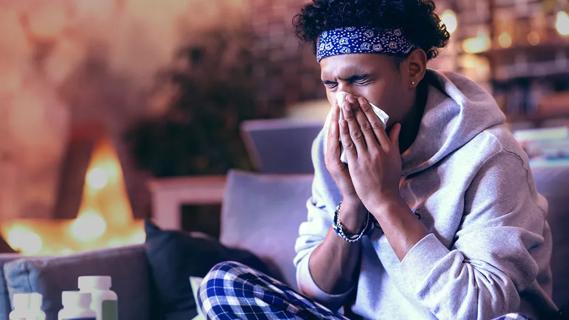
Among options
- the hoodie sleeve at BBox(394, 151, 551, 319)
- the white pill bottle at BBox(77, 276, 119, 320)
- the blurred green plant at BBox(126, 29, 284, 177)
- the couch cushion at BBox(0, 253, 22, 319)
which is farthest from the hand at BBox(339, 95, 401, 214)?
the blurred green plant at BBox(126, 29, 284, 177)

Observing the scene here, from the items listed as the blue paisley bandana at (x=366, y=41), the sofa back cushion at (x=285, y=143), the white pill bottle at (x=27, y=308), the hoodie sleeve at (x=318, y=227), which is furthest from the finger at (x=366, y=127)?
the sofa back cushion at (x=285, y=143)

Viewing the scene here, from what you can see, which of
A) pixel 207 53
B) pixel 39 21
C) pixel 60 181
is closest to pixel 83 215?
pixel 60 181

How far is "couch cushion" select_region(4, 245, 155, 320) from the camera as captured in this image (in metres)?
1.71

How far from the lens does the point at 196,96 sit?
5.26 m

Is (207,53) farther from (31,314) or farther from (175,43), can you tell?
(31,314)

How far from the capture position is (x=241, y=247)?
Answer: 6.95ft

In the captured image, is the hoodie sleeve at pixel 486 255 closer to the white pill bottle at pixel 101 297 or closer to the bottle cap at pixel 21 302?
the white pill bottle at pixel 101 297

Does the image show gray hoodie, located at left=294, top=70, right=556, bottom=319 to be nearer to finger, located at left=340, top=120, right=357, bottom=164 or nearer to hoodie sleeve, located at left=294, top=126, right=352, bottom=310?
hoodie sleeve, located at left=294, top=126, right=352, bottom=310

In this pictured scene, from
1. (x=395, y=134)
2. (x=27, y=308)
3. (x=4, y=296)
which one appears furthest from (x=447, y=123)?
(x=4, y=296)

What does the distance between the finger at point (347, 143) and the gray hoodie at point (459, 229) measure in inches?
5.0

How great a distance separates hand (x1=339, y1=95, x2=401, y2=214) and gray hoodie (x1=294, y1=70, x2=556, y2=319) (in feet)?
0.31

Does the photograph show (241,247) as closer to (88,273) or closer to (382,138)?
(88,273)

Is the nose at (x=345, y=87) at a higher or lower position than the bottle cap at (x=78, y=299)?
higher

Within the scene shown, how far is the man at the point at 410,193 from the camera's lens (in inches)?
54.3
